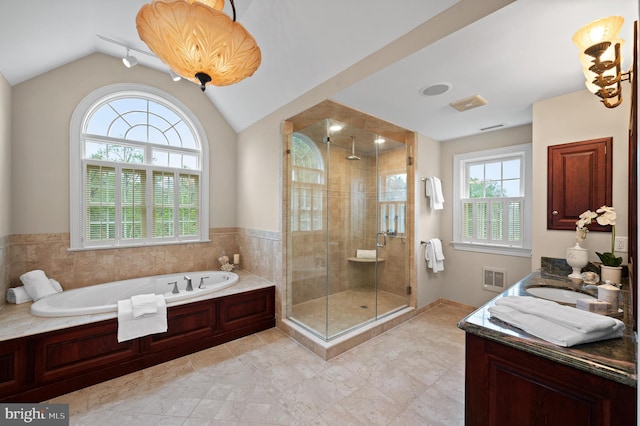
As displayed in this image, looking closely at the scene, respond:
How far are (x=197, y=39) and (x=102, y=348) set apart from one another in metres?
2.55

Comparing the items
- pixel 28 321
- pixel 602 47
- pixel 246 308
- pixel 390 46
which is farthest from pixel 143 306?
pixel 602 47

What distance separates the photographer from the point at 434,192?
3.60 m

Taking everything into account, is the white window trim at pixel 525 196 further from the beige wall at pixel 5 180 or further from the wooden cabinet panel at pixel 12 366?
the beige wall at pixel 5 180

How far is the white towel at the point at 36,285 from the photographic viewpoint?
254 centimetres

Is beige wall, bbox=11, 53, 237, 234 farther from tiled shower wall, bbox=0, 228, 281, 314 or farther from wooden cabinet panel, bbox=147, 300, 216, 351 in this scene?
wooden cabinet panel, bbox=147, 300, 216, 351

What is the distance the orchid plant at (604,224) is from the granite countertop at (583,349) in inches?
28.9

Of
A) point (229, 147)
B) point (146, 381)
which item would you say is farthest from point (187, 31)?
point (229, 147)

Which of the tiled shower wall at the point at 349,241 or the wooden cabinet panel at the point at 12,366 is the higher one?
the tiled shower wall at the point at 349,241

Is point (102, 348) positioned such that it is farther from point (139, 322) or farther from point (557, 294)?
point (557, 294)

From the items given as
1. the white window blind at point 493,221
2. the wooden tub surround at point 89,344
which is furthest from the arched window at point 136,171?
the white window blind at point 493,221

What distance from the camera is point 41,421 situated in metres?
1.78

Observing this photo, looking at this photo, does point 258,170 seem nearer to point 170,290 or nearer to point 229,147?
point 229,147

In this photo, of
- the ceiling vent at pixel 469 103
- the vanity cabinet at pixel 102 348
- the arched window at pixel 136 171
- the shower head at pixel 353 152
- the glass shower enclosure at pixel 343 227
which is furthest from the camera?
the shower head at pixel 353 152

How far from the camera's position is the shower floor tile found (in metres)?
2.91
